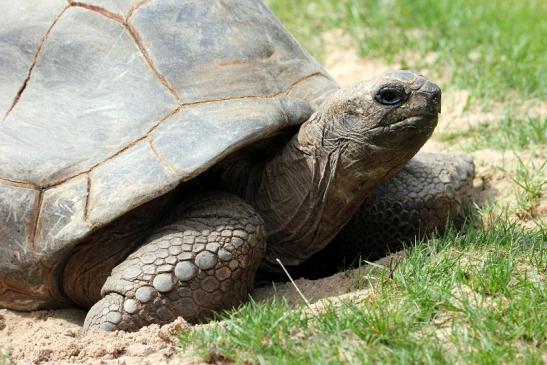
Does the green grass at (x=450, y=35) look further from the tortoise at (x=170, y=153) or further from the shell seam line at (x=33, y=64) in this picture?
the shell seam line at (x=33, y=64)

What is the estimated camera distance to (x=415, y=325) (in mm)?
3568

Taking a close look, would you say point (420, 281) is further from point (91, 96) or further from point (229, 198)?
point (91, 96)

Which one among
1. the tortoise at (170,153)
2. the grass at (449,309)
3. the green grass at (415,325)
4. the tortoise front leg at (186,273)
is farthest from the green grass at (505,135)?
the tortoise front leg at (186,273)

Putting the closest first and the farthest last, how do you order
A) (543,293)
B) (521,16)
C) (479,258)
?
(543,293) < (479,258) < (521,16)

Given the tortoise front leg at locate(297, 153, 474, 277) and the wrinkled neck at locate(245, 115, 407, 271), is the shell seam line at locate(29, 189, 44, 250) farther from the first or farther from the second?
the tortoise front leg at locate(297, 153, 474, 277)

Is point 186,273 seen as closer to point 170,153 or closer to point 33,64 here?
point 170,153

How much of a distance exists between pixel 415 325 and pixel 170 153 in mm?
1343

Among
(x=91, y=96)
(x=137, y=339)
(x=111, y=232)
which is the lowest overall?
(x=137, y=339)

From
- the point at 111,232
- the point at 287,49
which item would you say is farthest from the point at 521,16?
the point at 111,232

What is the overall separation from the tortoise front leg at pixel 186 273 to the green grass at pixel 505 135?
2.30m

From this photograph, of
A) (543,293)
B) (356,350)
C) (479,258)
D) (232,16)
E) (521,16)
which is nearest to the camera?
(356,350)

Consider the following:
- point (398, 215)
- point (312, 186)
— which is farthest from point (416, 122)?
point (398, 215)

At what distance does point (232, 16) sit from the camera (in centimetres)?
482

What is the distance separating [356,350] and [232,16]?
213 centimetres
